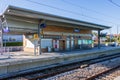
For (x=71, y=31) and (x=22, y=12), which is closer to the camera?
(x=22, y=12)

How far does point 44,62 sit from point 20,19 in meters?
6.63

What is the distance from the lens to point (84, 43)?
106ft

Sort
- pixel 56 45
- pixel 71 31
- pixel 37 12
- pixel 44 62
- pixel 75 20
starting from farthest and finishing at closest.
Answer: pixel 71 31 < pixel 56 45 < pixel 75 20 < pixel 37 12 < pixel 44 62

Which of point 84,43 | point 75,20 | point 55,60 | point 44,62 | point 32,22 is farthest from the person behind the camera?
point 84,43

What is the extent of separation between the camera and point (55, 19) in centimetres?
2184

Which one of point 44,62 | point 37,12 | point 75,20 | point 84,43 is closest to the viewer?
point 44,62

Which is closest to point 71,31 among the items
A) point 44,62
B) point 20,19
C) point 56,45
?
point 56,45

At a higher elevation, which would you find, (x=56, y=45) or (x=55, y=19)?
(x=55, y=19)

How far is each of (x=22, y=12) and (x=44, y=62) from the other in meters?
5.91

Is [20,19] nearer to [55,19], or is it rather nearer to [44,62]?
[55,19]

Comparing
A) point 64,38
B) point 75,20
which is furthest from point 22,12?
point 64,38

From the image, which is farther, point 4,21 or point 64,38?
point 64,38

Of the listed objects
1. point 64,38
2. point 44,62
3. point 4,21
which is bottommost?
point 44,62

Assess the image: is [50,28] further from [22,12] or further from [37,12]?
[22,12]
